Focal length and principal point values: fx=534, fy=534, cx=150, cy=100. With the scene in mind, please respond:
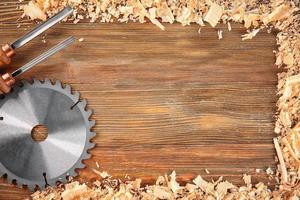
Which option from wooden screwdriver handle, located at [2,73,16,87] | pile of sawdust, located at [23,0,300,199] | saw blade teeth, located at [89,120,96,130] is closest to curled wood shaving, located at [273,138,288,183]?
pile of sawdust, located at [23,0,300,199]

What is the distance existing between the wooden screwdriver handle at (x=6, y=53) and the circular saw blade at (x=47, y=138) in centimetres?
10

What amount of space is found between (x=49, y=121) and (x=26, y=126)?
7 centimetres

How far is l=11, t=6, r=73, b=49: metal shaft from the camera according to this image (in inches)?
58.8

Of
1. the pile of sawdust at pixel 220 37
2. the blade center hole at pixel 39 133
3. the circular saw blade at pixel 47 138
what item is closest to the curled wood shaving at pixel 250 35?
the pile of sawdust at pixel 220 37

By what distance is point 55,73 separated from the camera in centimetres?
159

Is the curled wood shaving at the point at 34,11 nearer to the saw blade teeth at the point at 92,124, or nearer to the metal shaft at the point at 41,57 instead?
the metal shaft at the point at 41,57

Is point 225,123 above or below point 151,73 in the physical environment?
below

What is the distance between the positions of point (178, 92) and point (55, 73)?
371 millimetres

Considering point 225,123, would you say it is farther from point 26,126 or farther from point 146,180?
point 26,126

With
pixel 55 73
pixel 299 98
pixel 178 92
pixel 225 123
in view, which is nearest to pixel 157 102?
pixel 178 92

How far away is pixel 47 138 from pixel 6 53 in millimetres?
267

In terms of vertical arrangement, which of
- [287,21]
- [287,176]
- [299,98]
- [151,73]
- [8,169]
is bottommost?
[287,176]

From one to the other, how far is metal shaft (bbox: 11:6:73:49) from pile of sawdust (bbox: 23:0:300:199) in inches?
4.0

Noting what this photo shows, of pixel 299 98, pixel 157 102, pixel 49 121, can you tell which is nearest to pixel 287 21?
pixel 299 98
